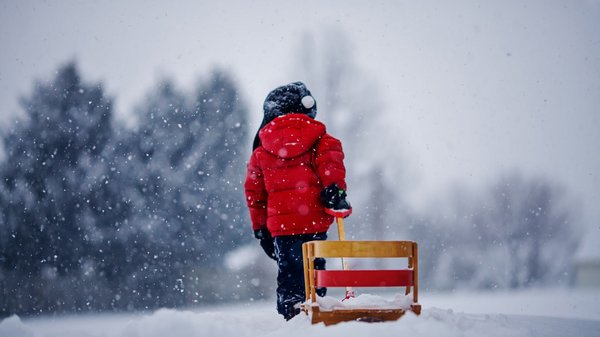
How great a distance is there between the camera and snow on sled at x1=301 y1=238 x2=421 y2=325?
304 cm

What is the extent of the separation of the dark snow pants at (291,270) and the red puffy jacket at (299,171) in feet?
0.20

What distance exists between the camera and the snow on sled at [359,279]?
304 cm

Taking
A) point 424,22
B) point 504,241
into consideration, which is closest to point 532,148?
point 504,241

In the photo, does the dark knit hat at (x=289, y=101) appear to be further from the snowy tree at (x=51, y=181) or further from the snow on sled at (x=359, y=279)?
the snowy tree at (x=51, y=181)

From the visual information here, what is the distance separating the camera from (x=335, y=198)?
12.8 feet

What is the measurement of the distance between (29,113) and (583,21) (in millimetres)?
19880

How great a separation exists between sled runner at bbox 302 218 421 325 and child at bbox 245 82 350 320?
83 centimetres

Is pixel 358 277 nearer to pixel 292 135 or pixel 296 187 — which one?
pixel 296 187

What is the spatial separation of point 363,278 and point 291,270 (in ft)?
3.50

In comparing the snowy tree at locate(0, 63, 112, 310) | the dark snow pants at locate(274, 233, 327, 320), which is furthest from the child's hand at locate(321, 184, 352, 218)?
the snowy tree at locate(0, 63, 112, 310)

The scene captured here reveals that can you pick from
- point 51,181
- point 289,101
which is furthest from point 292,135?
point 51,181

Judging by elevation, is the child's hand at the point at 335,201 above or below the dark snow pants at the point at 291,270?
above

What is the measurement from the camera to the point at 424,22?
29.5 m

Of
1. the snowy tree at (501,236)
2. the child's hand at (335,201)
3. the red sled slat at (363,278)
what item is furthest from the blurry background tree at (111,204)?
the red sled slat at (363,278)
